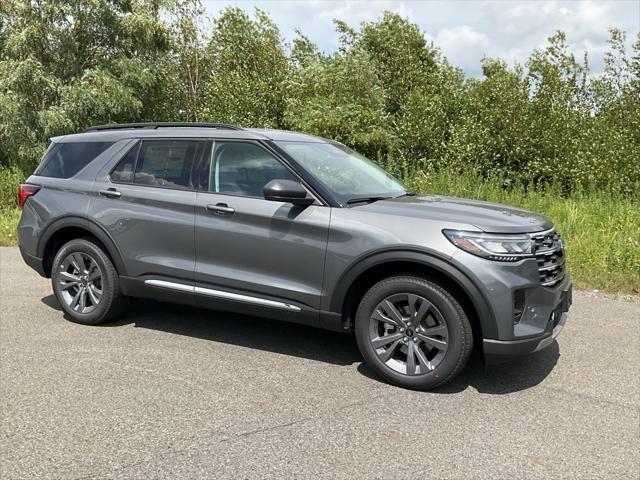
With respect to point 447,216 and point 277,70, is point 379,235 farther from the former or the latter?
point 277,70

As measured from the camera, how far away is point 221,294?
4.63 metres

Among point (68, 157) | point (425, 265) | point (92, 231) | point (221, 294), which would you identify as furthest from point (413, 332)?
point (68, 157)

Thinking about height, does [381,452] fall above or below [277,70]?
below

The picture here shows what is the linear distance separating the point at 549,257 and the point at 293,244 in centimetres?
177

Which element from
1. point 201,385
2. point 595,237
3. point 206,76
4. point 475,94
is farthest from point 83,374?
point 206,76

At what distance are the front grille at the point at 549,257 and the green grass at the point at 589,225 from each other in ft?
10.3

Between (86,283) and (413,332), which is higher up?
(413,332)

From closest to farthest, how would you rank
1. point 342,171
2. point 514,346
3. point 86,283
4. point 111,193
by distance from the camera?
point 514,346
point 342,171
point 111,193
point 86,283

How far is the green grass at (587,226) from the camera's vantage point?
735cm

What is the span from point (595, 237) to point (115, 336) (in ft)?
21.6

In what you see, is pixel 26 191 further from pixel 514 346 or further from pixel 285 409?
pixel 514 346

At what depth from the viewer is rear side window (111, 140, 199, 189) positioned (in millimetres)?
4926

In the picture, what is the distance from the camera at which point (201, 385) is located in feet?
13.3

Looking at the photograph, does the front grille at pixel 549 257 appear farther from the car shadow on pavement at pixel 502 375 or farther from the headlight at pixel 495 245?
the car shadow on pavement at pixel 502 375
